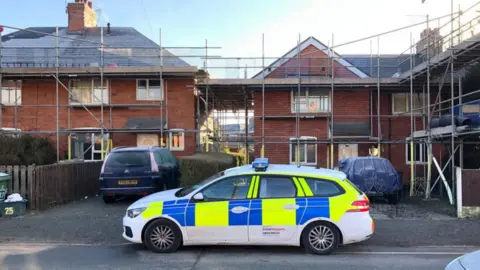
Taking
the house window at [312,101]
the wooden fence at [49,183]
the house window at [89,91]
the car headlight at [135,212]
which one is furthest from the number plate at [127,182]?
the house window at [312,101]

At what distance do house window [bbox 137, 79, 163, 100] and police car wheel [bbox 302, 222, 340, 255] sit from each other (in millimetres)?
13615

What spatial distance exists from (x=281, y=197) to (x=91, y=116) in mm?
14169

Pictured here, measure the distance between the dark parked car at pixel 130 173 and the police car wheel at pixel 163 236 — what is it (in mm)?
5419

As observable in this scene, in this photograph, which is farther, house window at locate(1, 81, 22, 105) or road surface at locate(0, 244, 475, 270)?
house window at locate(1, 81, 22, 105)

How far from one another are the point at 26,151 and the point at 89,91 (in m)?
4.96

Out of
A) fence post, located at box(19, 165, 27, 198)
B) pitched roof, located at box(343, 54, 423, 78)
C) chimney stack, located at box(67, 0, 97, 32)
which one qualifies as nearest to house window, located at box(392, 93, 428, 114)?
pitched roof, located at box(343, 54, 423, 78)

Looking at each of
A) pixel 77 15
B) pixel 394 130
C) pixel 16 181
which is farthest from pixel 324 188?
pixel 77 15

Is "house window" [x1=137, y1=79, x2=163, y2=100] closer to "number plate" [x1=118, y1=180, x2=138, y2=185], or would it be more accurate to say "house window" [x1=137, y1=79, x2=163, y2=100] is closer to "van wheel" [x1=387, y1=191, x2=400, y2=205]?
"number plate" [x1=118, y1=180, x2=138, y2=185]

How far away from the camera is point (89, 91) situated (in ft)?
65.3

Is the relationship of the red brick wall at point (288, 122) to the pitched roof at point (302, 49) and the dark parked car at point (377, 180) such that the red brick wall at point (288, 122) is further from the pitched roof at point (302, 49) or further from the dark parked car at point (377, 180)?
the dark parked car at point (377, 180)

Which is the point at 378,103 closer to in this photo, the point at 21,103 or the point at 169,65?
the point at 169,65

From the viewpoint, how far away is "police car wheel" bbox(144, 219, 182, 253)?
7.41 m

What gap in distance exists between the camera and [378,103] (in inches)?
740

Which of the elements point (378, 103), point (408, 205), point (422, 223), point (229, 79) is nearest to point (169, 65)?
point (229, 79)
